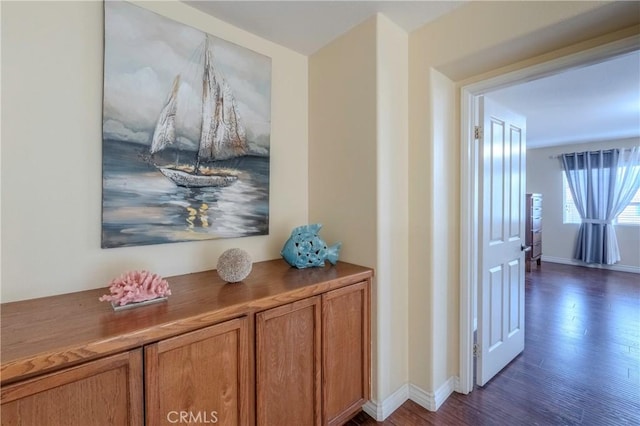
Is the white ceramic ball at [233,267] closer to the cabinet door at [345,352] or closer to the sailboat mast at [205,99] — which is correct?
the cabinet door at [345,352]

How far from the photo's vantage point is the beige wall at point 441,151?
1.53 metres

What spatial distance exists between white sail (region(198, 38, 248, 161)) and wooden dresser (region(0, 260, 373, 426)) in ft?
2.34

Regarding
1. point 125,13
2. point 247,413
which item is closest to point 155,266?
point 247,413

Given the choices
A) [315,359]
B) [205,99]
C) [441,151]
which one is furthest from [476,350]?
[205,99]

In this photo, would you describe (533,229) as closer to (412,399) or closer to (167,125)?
(412,399)

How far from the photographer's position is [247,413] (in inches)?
46.2

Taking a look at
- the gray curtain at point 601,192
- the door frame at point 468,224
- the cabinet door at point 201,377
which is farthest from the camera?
the gray curtain at point 601,192

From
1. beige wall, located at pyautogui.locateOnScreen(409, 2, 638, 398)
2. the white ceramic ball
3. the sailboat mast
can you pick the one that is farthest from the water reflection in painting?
beige wall, located at pyautogui.locateOnScreen(409, 2, 638, 398)

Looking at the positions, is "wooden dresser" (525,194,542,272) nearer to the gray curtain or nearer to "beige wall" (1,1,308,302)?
the gray curtain

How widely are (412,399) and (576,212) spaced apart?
19.2 feet

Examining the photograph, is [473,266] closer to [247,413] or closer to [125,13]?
[247,413]

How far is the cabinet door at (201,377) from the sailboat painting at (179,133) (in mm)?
676

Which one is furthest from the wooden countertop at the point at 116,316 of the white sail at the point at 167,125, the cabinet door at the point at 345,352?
the white sail at the point at 167,125

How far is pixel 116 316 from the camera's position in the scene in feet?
3.29
